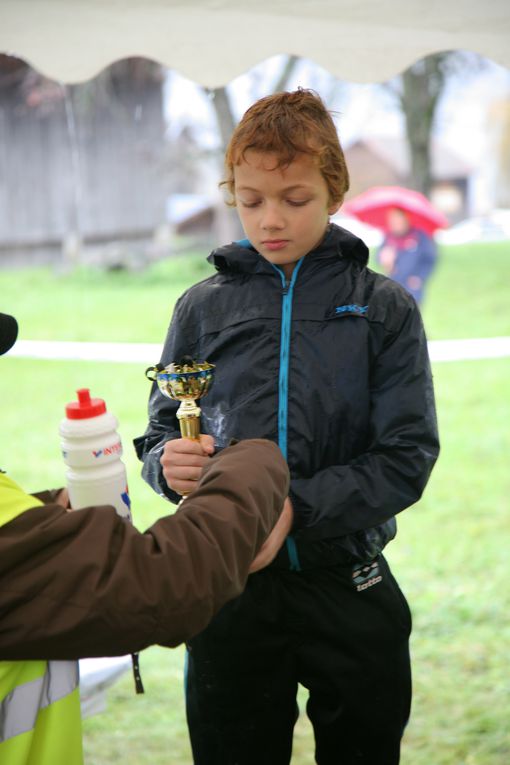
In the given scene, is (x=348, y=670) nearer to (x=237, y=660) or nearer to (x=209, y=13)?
(x=237, y=660)

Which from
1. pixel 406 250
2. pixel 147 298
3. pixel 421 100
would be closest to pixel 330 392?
pixel 406 250

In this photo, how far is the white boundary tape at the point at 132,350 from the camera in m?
10.1

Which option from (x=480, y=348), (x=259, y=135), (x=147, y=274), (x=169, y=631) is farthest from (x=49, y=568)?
(x=147, y=274)

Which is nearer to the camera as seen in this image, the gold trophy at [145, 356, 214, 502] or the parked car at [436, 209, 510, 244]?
the gold trophy at [145, 356, 214, 502]

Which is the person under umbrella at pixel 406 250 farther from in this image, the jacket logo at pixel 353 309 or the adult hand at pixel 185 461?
the adult hand at pixel 185 461

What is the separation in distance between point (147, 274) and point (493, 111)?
460 inches

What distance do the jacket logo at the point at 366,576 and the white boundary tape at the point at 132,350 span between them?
25.8 ft

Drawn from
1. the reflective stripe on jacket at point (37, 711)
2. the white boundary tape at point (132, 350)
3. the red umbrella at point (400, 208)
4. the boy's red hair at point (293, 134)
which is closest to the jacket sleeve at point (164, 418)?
the boy's red hair at point (293, 134)

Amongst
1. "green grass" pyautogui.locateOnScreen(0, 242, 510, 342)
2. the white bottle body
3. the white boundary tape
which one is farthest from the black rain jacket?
"green grass" pyautogui.locateOnScreen(0, 242, 510, 342)

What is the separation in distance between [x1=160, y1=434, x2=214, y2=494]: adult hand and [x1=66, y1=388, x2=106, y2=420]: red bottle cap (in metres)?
0.30

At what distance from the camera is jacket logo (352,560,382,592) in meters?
→ 1.79

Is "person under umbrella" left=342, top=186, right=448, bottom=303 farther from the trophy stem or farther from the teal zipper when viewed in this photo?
the trophy stem

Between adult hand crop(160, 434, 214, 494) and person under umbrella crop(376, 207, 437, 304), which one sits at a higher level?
adult hand crop(160, 434, 214, 494)

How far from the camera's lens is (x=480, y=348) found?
1034 centimetres
